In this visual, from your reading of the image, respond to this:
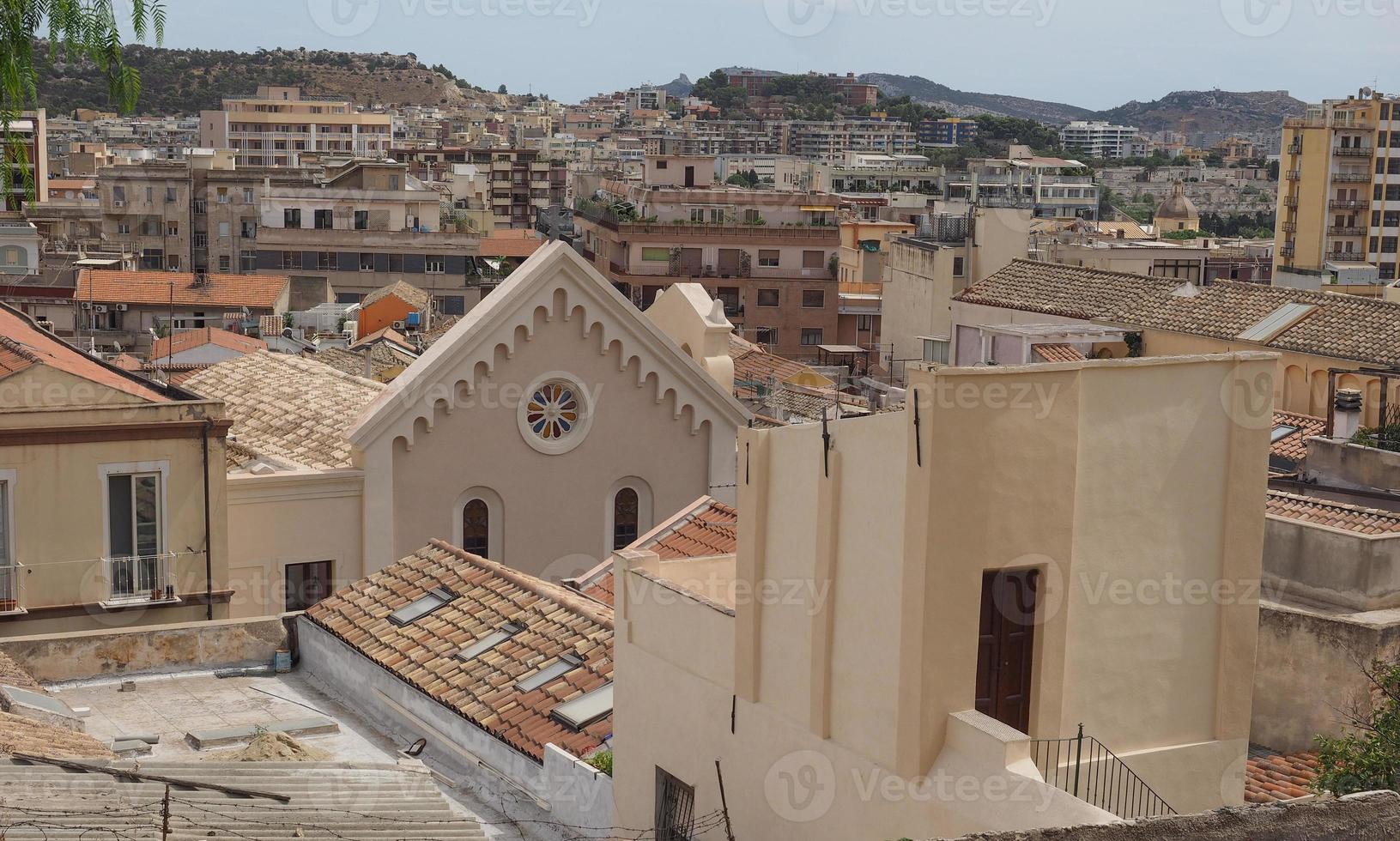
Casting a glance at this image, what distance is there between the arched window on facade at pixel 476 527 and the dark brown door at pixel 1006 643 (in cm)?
1609

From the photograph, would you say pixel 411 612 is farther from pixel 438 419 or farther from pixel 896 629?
pixel 896 629

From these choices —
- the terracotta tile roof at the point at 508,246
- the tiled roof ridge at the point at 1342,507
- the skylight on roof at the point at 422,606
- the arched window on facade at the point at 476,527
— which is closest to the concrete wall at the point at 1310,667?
the tiled roof ridge at the point at 1342,507

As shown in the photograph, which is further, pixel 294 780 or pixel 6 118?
pixel 294 780

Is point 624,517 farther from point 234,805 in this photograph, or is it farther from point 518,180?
point 518,180

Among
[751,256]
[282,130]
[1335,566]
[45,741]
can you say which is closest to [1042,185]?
[751,256]

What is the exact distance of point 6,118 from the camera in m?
8.76

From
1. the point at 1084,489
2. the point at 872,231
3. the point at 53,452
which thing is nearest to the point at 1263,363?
the point at 1084,489

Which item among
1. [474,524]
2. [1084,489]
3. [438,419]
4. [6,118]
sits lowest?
[474,524]

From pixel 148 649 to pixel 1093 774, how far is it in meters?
11.5

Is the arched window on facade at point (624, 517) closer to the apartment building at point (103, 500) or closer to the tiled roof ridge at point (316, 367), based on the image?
the tiled roof ridge at point (316, 367)

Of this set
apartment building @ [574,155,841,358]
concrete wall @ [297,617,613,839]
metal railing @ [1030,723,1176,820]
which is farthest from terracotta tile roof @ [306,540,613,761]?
apartment building @ [574,155,841,358]

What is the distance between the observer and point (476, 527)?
86.3 feet

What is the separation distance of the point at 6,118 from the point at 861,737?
5.86 metres

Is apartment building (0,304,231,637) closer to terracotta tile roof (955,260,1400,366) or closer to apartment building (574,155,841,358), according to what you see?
terracotta tile roof (955,260,1400,366)
